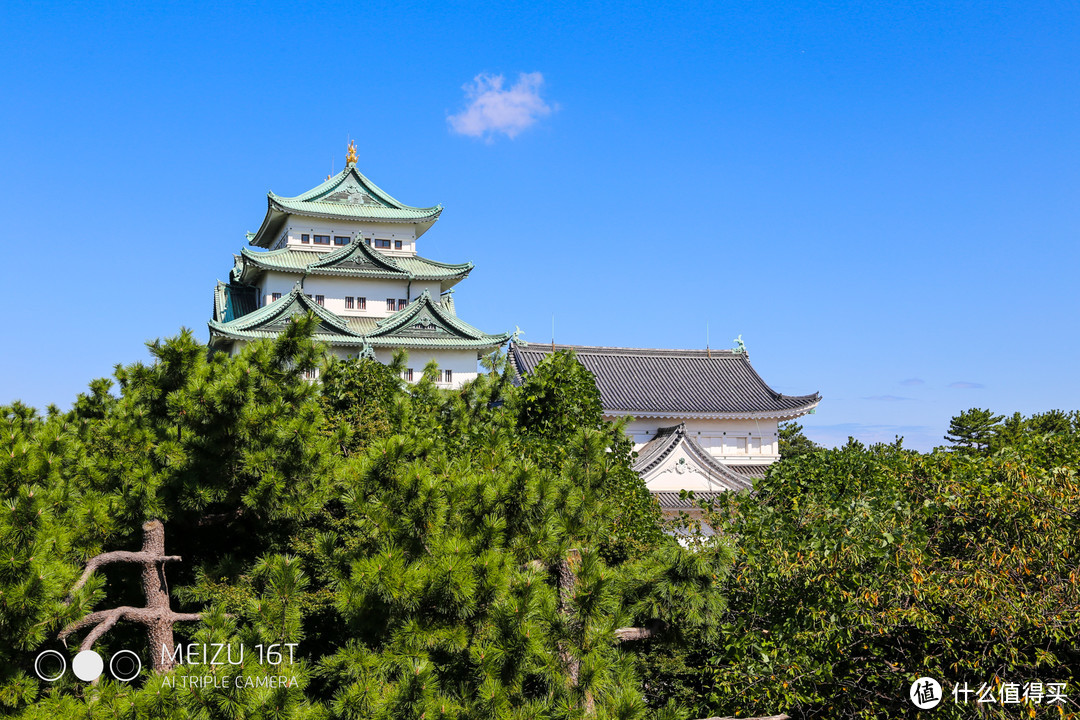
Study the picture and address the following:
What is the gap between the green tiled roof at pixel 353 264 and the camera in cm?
2811

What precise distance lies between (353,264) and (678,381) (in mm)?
12307

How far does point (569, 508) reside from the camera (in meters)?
5.74

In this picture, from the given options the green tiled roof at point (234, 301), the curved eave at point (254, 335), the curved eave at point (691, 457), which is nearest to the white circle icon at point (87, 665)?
the curved eave at point (691, 457)

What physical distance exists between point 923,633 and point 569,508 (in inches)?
111

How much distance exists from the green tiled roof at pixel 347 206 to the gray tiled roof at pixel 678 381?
652 cm

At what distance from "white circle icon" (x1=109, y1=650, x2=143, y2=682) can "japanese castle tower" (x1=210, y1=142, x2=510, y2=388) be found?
20.2m

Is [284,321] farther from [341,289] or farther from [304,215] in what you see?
[304,215]

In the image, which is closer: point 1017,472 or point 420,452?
point 1017,472

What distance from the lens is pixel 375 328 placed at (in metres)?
28.8

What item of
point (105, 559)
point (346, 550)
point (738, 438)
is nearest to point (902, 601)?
point (346, 550)

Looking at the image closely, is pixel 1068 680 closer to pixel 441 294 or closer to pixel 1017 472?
pixel 1017 472

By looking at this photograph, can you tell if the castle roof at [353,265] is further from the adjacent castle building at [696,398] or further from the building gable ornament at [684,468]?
the building gable ornament at [684,468]

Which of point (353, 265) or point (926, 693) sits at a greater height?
point (353, 265)

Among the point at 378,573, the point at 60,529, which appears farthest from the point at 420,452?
the point at 60,529
